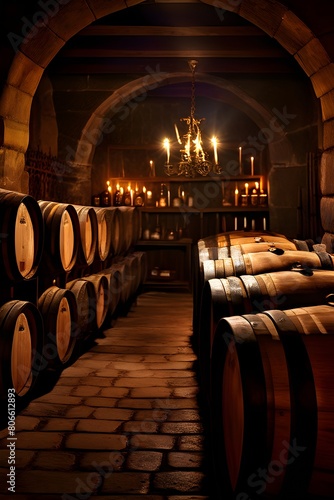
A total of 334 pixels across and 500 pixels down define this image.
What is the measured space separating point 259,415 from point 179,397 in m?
2.10

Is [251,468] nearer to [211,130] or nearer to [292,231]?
[292,231]

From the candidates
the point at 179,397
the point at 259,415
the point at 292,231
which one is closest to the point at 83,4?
the point at 179,397

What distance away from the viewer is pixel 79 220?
16.1ft

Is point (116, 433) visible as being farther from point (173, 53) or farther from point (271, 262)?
point (173, 53)

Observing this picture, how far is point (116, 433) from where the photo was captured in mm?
3002

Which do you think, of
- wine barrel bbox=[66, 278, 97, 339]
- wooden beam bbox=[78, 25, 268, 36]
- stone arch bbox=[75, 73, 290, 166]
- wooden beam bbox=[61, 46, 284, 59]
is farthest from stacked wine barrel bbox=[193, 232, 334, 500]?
stone arch bbox=[75, 73, 290, 166]

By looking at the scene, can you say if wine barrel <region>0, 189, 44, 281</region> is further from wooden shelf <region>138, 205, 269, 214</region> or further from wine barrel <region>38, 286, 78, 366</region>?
wooden shelf <region>138, 205, 269, 214</region>

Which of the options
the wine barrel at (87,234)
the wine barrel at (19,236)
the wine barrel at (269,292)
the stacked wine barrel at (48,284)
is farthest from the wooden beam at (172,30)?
the wine barrel at (269,292)

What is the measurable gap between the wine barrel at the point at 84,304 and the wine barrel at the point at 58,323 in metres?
0.19

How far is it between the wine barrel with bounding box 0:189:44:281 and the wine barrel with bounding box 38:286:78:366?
40 cm

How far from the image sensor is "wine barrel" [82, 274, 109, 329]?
524 centimetres

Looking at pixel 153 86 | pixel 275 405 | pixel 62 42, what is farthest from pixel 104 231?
pixel 275 405
